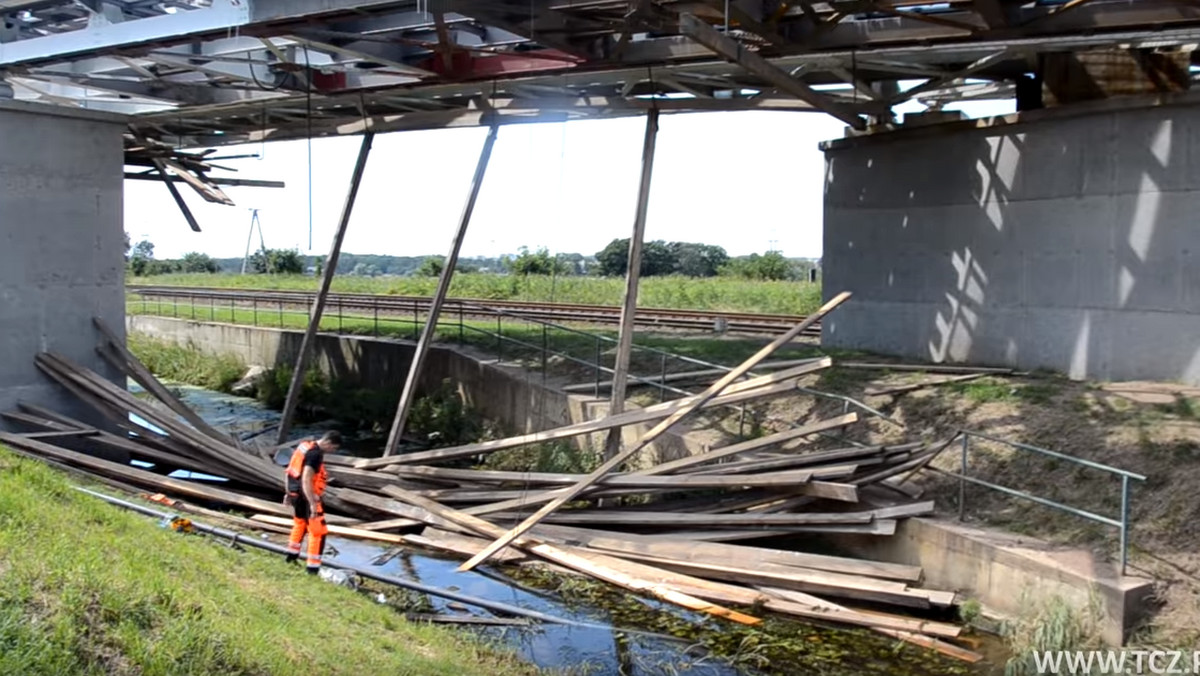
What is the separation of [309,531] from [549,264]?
1026 inches

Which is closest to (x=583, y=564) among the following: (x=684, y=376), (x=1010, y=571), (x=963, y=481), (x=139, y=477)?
(x=963, y=481)

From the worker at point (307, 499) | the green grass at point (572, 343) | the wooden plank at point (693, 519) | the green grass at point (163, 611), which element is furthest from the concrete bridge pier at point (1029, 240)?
the worker at point (307, 499)

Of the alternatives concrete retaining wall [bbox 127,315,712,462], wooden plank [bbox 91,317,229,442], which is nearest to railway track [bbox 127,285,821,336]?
concrete retaining wall [bbox 127,315,712,462]

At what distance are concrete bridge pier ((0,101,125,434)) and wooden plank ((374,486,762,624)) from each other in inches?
287

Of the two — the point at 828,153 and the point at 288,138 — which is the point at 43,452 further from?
the point at 828,153

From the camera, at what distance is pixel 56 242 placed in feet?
55.1

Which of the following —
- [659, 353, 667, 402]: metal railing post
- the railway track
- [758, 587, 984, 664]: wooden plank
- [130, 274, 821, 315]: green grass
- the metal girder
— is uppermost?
the metal girder

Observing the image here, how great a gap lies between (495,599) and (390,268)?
210 ft

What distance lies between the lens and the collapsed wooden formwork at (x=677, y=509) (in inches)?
384

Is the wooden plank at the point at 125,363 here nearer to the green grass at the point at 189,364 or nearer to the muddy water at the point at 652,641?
the muddy water at the point at 652,641

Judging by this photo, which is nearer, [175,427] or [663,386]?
[663,386]

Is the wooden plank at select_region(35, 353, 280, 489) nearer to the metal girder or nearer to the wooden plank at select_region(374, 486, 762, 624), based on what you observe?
the wooden plank at select_region(374, 486, 762, 624)

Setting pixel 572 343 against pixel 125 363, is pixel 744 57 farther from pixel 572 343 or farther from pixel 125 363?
pixel 125 363

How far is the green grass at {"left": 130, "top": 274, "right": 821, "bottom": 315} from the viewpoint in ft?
111
